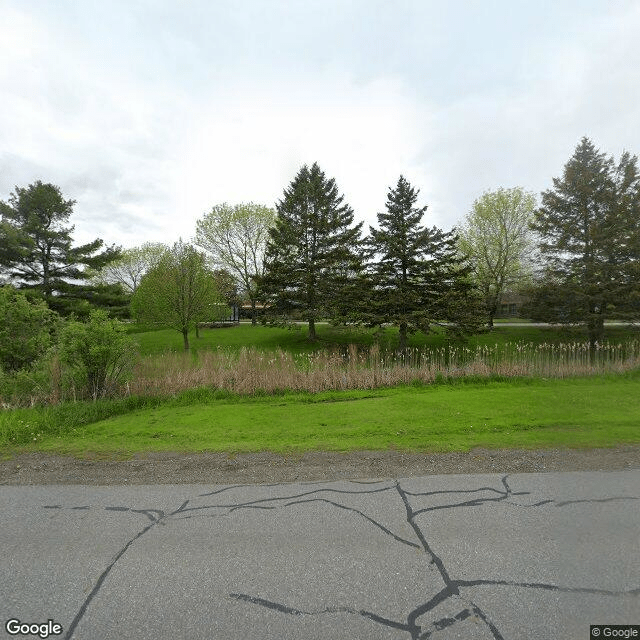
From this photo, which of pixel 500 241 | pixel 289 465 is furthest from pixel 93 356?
pixel 500 241

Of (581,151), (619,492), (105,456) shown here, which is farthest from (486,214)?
(105,456)

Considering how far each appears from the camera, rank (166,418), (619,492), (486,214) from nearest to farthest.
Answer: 1. (619,492)
2. (166,418)
3. (486,214)

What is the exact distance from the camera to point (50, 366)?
335 inches

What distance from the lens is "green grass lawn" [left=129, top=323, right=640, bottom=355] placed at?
2362 centimetres

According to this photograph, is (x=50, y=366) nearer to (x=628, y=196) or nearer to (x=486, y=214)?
(x=628, y=196)

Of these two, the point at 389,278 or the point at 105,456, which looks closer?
the point at 105,456

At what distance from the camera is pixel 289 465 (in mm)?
4828

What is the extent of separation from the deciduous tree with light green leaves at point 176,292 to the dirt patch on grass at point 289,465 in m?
16.0

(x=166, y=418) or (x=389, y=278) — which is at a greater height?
(x=389, y=278)

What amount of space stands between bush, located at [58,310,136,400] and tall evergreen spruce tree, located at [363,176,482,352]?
1279 centimetres

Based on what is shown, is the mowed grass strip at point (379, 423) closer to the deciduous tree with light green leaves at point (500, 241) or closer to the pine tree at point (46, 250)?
the pine tree at point (46, 250)

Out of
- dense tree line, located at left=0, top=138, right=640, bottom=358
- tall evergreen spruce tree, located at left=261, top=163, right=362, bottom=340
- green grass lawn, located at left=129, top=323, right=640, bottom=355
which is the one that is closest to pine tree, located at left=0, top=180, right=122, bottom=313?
dense tree line, located at left=0, top=138, right=640, bottom=358

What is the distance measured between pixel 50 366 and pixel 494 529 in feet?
32.6

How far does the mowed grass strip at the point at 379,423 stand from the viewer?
5.65 meters
